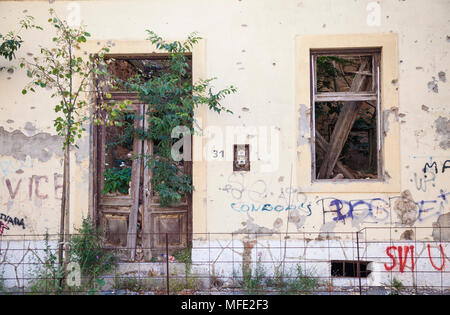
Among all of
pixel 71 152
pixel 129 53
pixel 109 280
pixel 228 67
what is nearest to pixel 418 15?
pixel 228 67

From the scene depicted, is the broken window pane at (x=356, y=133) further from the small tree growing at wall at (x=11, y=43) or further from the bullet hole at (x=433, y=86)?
the small tree growing at wall at (x=11, y=43)

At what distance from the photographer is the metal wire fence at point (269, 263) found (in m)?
4.54

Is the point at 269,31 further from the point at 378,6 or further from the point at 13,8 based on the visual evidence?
the point at 13,8

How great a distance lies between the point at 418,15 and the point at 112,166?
14.5 feet

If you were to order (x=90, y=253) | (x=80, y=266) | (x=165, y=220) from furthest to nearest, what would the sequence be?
(x=165, y=220) → (x=90, y=253) → (x=80, y=266)

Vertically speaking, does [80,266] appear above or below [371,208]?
below

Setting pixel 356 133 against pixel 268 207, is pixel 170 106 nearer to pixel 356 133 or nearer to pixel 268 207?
pixel 268 207

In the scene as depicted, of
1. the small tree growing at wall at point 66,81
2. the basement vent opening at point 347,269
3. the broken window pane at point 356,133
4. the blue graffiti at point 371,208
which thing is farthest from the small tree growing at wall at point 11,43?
the broken window pane at point 356,133

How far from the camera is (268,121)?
4.80 metres

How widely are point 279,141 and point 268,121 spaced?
29cm

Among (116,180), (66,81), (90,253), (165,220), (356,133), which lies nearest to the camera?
(66,81)

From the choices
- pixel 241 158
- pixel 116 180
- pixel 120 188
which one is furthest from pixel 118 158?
pixel 241 158

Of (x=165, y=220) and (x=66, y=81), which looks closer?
(x=66, y=81)

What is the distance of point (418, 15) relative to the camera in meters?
4.73
